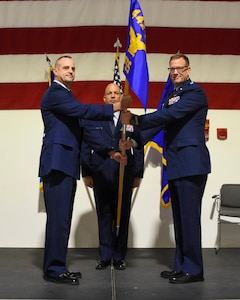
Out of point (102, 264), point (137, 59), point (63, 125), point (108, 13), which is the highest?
point (108, 13)

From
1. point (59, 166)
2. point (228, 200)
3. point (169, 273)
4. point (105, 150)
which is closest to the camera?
point (59, 166)

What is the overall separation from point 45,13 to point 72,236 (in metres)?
2.21

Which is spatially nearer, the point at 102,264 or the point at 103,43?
the point at 102,264

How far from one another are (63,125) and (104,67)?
1487 mm

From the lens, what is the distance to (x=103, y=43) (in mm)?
4551

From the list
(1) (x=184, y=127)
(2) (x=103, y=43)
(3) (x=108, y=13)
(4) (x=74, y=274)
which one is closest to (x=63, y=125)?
(1) (x=184, y=127)

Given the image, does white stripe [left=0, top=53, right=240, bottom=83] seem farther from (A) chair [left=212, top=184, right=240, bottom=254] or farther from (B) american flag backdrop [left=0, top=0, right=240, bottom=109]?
(A) chair [left=212, top=184, right=240, bottom=254]

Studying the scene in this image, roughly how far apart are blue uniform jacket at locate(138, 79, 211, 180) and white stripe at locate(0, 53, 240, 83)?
1.29 meters

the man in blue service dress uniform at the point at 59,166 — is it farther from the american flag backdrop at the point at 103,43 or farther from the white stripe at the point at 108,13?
the white stripe at the point at 108,13

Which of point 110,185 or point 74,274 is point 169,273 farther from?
point 110,185

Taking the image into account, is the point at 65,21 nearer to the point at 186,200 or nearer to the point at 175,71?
the point at 175,71

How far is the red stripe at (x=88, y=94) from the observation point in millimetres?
4527

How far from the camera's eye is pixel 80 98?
14.8ft

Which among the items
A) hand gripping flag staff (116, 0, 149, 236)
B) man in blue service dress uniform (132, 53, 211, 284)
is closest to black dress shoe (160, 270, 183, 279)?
man in blue service dress uniform (132, 53, 211, 284)
